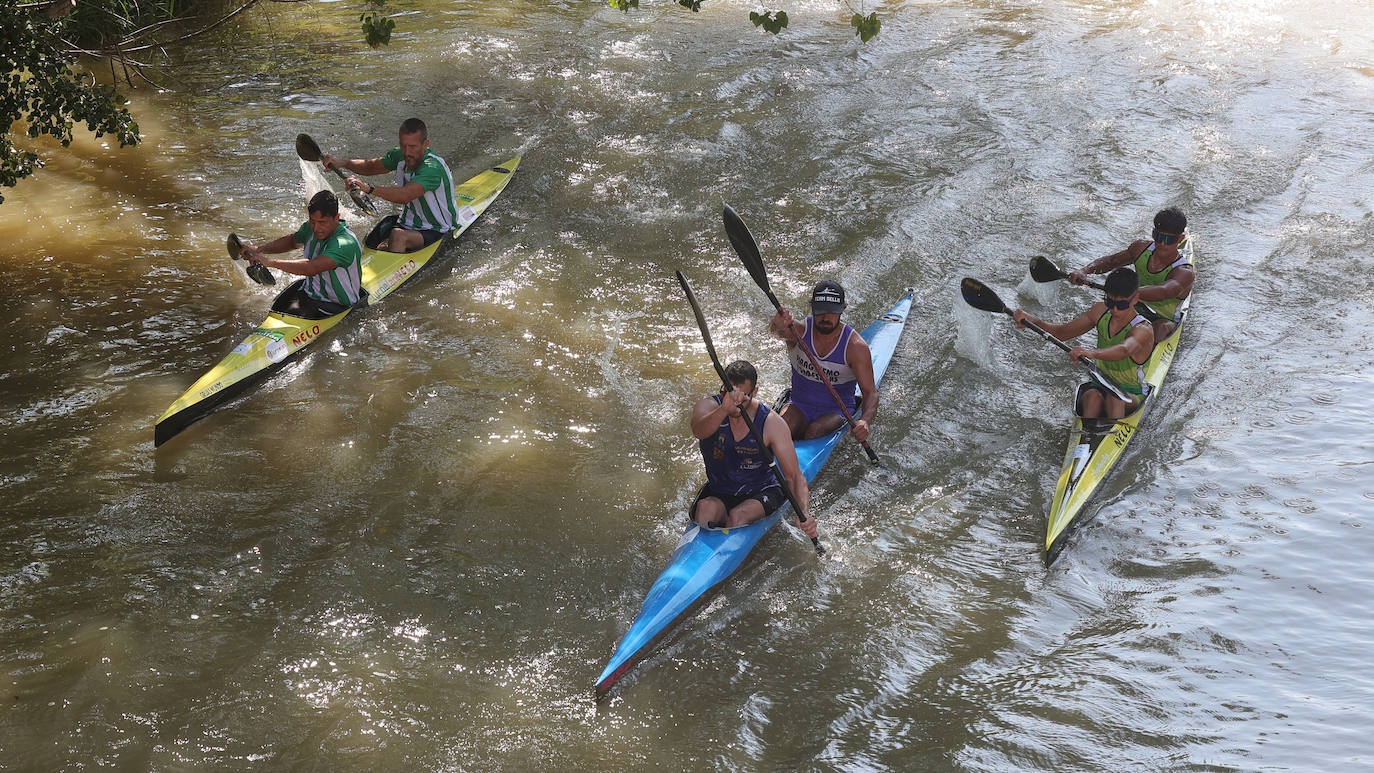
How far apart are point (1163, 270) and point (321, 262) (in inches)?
239

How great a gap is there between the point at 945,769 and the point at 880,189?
6788 mm

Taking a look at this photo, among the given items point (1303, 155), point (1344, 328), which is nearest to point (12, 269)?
point (1344, 328)

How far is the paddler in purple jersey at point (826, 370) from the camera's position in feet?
18.4

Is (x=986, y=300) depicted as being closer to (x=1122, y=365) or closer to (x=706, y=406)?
(x=1122, y=365)

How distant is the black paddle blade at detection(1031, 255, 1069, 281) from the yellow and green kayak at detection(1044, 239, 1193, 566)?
103 centimetres

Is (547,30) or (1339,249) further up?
(547,30)

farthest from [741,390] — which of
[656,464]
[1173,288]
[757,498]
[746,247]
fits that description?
[1173,288]

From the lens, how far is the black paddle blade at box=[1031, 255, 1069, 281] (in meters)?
7.22

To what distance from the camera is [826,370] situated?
5.77 meters

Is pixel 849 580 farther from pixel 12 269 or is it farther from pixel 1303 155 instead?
pixel 1303 155

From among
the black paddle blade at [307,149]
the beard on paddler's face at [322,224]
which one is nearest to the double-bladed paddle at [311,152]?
the black paddle blade at [307,149]

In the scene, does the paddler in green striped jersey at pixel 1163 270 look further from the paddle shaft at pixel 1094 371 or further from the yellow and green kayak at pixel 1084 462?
the paddle shaft at pixel 1094 371

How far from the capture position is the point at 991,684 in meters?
4.48

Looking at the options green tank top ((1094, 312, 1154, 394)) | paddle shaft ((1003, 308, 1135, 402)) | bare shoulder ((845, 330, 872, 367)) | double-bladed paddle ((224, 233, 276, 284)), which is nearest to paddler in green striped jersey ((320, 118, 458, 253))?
double-bladed paddle ((224, 233, 276, 284))
